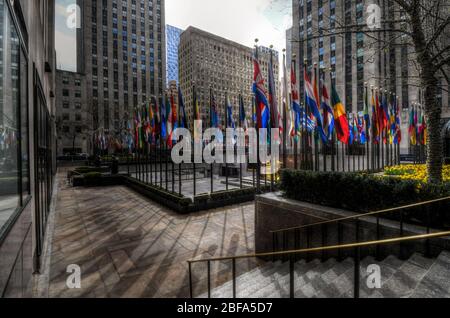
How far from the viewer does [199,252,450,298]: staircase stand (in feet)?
12.4

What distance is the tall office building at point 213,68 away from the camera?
368ft

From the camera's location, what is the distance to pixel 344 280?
480 centimetres

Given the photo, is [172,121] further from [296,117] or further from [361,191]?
[361,191]

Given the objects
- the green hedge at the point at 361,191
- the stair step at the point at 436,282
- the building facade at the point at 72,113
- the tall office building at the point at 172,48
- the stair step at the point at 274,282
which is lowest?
the stair step at the point at 274,282

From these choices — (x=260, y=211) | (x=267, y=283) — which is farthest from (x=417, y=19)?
(x=267, y=283)

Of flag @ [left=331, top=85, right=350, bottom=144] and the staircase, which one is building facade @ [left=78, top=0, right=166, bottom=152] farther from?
the staircase

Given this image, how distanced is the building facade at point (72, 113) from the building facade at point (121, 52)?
10.1 feet

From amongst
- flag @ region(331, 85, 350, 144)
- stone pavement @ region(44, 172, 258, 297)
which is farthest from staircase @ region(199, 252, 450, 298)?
flag @ region(331, 85, 350, 144)

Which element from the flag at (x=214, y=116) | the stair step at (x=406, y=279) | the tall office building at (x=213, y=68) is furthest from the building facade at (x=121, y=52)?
the stair step at (x=406, y=279)

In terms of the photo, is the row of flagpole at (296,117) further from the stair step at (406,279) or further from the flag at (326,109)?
the stair step at (406,279)

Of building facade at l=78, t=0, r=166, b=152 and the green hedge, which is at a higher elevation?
building facade at l=78, t=0, r=166, b=152

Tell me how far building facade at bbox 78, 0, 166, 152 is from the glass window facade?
7448 cm

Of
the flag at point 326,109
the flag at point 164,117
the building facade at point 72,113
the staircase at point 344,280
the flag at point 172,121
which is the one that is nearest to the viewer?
the staircase at point 344,280

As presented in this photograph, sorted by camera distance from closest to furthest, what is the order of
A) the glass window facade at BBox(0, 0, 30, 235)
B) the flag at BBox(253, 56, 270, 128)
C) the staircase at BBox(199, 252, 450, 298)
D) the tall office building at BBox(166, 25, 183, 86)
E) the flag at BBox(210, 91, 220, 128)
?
the glass window facade at BBox(0, 0, 30, 235)
the staircase at BBox(199, 252, 450, 298)
the flag at BBox(253, 56, 270, 128)
the flag at BBox(210, 91, 220, 128)
the tall office building at BBox(166, 25, 183, 86)
